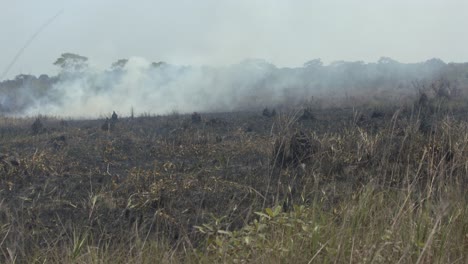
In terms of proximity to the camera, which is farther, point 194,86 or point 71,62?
point 71,62

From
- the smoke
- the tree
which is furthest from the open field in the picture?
the tree

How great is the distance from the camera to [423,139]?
5.70 m

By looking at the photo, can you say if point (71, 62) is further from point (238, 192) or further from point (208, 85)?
point (238, 192)

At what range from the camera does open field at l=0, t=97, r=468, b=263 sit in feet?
9.13

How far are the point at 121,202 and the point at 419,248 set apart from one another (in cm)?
349

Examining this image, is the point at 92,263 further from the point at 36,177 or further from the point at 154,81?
the point at 154,81

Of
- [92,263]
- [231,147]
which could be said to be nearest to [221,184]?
[231,147]

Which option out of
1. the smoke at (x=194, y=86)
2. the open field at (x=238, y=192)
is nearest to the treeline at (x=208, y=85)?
the smoke at (x=194, y=86)

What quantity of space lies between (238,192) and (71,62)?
3068 cm

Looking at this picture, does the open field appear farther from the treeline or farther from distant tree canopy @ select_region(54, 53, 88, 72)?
distant tree canopy @ select_region(54, 53, 88, 72)

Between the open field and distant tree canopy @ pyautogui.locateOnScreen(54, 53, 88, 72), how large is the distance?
854 inches

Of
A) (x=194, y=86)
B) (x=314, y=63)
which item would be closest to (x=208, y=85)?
(x=194, y=86)

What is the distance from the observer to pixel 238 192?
17.5ft

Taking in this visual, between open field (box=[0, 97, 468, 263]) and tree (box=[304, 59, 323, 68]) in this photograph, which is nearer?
open field (box=[0, 97, 468, 263])
